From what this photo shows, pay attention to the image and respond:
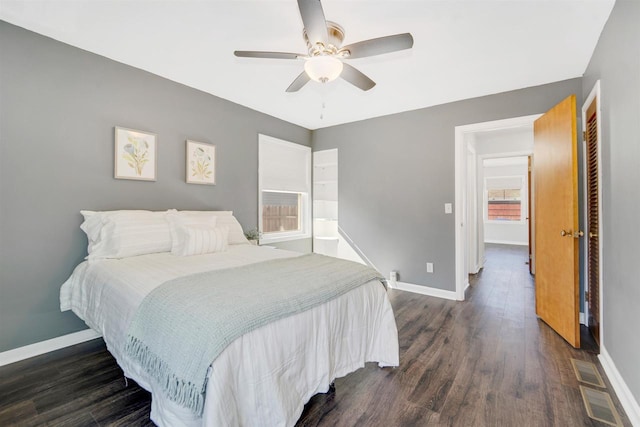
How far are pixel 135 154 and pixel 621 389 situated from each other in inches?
163

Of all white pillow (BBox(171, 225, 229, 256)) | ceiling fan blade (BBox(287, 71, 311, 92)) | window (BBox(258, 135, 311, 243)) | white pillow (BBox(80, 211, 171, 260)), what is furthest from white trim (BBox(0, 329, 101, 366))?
ceiling fan blade (BBox(287, 71, 311, 92))

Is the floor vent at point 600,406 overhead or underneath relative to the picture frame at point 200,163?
underneath

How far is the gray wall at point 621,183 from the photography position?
1577 mm

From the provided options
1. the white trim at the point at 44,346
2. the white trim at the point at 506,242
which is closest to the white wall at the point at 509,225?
the white trim at the point at 506,242

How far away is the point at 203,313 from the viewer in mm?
1234

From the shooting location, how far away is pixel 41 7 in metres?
1.96

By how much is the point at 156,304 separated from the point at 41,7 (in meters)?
2.27

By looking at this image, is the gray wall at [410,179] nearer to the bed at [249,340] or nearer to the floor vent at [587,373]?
the floor vent at [587,373]

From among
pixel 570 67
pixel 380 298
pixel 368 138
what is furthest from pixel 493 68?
pixel 380 298

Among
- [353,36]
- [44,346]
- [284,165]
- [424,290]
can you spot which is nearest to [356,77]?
[353,36]

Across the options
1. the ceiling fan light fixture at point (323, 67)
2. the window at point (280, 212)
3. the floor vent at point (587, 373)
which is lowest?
the floor vent at point (587, 373)

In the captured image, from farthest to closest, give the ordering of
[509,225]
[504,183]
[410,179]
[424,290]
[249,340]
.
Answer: [504,183], [509,225], [410,179], [424,290], [249,340]

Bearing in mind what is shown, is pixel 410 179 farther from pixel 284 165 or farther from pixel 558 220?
pixel 284 165

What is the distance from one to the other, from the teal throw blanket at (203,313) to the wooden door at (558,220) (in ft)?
6.56
